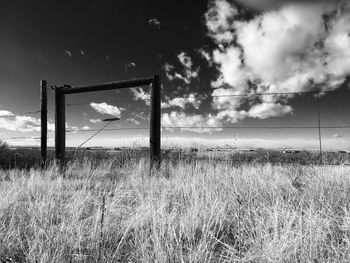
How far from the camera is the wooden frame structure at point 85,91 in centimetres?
577

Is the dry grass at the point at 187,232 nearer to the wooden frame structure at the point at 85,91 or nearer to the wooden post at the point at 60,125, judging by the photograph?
the wooden frame structure at the point at 85,91

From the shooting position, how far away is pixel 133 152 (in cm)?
799

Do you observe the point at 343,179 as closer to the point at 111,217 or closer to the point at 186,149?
the point at 111,217

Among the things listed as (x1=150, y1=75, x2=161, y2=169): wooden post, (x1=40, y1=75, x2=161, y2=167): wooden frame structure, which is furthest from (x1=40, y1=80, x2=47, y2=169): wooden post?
(x1=150, y1=75, x2=161, y2=169): wooden post

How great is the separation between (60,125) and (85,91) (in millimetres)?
1240

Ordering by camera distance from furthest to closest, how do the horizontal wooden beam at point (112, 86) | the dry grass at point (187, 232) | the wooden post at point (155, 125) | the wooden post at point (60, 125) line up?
the wooden post at point (60, 125)
the horizontal wooden beam at point (112, 86)
the wooden post at point (155, 125)
the dry grass at point (187, 232)

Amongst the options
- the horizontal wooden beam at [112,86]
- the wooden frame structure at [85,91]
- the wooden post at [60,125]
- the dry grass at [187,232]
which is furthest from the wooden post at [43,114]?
the dry grass at [187,232]

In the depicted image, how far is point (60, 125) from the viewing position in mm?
6945

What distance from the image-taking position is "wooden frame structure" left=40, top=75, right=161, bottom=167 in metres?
5.77

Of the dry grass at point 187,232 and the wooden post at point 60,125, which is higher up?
the wooden post at point 60,125

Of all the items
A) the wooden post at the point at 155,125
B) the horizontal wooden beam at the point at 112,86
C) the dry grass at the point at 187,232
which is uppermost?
the horizontal wooden beam at the point at 112,86

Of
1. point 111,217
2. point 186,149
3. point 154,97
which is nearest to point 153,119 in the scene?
point 154,97

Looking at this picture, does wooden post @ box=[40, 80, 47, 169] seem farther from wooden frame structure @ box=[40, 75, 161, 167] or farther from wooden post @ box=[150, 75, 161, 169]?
wooden post @ box=[150, 75, 161, 169]

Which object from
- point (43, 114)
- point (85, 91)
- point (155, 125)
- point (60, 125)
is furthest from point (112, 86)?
point (43, 114)
